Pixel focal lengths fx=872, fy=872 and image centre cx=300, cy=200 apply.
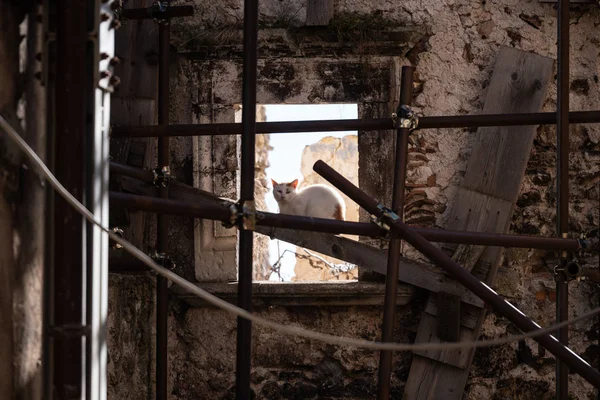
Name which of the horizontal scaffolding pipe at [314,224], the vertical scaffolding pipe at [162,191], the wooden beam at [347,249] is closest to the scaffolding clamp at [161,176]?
the vertical scaffolding pipe at [162,191]

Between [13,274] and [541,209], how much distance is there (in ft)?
12.1

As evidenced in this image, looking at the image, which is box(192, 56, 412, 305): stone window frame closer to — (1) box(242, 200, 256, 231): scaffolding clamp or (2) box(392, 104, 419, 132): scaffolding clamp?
(2) box(392, 104, 419, 132): scaffolding clamp

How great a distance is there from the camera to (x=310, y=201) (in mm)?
6715

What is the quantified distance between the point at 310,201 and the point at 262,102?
1360 millimetres

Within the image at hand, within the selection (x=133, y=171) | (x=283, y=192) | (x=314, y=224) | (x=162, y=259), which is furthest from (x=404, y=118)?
(x=283, y=192)

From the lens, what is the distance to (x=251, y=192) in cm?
346

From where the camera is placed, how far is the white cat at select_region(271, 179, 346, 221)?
6.63 meters

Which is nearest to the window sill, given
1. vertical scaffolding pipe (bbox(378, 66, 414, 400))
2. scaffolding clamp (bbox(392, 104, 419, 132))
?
vertical scaffolding pipe (bbox(378, 66, 414, 400))

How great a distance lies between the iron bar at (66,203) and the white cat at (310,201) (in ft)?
12.6

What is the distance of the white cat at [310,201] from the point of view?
261 inches

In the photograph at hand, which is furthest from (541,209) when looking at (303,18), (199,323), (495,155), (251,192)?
(251,192)

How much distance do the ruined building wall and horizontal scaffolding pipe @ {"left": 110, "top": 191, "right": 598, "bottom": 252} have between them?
58.7 inches

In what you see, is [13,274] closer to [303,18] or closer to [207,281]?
[207,281]

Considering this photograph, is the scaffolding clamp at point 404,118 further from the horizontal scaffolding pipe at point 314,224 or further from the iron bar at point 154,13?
the iron bar at point 154,13
